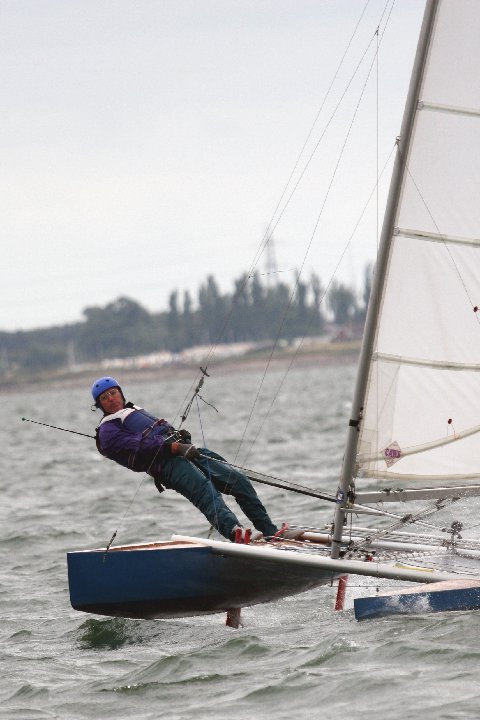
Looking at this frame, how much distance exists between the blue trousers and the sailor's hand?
18 cm

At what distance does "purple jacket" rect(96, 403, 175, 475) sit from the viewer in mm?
9445

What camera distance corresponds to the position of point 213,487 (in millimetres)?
9453

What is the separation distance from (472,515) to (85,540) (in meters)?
3.90

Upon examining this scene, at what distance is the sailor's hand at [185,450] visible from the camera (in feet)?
30.6

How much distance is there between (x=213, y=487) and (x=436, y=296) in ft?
6.75

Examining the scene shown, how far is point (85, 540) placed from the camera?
13609 mm

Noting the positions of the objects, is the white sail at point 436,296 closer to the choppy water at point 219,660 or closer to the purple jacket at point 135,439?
the choppy water at point 219,660

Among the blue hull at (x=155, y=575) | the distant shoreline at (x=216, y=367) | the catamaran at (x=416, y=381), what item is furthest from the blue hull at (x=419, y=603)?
the distant shoreline at (x=216, y=367)

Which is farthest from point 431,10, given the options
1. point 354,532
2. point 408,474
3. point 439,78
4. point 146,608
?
point 146,608

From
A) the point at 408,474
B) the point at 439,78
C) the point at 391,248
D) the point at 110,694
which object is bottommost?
the point at 110,694

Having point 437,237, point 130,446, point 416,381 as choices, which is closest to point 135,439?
point 130,446

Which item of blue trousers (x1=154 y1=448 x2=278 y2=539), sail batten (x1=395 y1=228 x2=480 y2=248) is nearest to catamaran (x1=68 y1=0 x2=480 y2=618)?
sail batten (x1=395 y1=228 x2=480 y2=248)

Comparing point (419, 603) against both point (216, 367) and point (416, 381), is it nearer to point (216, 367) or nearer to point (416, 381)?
point (416, 381)

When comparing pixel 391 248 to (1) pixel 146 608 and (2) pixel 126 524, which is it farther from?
(2) pixel 126 524
